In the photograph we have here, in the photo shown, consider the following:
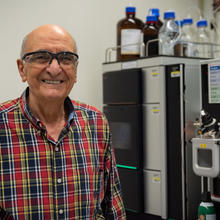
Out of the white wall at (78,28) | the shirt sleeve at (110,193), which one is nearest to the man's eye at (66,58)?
the shirt sleeve at (110,193)

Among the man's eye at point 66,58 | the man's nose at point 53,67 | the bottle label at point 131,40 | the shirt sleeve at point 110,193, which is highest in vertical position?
the bottle label at point 131,40

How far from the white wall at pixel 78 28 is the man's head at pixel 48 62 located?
1506 millimetres

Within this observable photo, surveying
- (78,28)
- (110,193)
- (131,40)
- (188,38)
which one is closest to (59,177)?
(110,193)

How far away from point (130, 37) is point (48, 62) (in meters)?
1.72

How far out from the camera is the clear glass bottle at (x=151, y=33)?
2764mm

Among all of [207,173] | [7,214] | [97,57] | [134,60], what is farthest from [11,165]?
[97,57]

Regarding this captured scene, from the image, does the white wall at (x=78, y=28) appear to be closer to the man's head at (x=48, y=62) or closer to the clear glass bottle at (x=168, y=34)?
the clear glass bottle at (x=168, y=34)

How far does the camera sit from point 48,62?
1.11 metres

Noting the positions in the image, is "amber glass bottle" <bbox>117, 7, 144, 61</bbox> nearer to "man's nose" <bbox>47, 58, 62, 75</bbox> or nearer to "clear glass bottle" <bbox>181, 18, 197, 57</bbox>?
"clear glass bottle" <bbox>181, 18, 197, 57</bbox>

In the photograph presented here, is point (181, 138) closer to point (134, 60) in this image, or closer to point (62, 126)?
point (134, 60)

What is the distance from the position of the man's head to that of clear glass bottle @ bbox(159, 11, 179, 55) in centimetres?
162

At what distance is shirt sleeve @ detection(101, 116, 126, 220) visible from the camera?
125 centimetres

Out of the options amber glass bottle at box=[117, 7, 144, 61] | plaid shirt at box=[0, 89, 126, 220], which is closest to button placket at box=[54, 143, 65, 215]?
plaid shirt at box=[0, 89, 126, 220]

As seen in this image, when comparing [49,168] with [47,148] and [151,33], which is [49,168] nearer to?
[47,148]
